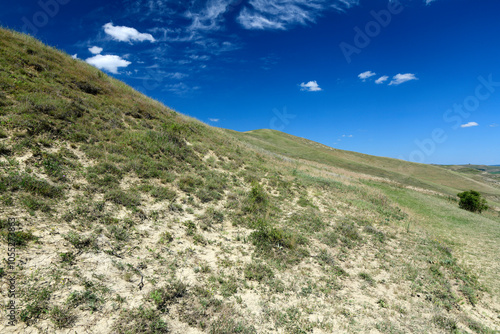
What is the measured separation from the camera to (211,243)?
354 inches

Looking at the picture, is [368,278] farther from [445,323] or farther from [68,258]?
[68,258]

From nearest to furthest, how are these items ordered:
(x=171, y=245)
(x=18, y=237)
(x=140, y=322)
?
1. (x=140, y=322)
2. (x=18, y=237)
3. (x=171, y=245)

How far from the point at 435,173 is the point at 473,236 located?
75.0 metres

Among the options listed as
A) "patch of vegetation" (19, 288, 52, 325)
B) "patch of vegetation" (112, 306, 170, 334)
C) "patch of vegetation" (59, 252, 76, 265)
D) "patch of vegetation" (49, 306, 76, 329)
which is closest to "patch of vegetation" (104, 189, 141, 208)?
"patch of vegetation" (59, 252, 76, 265)

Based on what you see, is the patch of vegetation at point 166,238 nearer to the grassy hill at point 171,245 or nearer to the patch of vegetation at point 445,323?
the grassy hill at point 171,245

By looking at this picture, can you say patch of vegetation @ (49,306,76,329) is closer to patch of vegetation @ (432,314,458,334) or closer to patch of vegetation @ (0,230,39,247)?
patch of vegetation @ (0,230,39,247)

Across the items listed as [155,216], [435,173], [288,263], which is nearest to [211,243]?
[155,216]

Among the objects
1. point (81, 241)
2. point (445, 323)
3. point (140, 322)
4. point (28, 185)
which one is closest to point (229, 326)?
point (140, 322)

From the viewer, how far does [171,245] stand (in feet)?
26.5

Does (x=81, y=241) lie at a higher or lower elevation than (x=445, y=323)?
higher

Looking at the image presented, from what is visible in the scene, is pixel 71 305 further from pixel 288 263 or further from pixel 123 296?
pixel 288 263

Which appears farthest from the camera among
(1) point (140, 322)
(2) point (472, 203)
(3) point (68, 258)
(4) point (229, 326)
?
(2) point (472, 203)

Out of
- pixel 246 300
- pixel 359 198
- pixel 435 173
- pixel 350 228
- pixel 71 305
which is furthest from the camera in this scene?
pixel 435 173

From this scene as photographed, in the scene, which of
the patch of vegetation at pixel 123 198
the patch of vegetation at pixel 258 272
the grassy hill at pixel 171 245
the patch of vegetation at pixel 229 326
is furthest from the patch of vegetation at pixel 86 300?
the patch of vegetation at pixel 258 272
